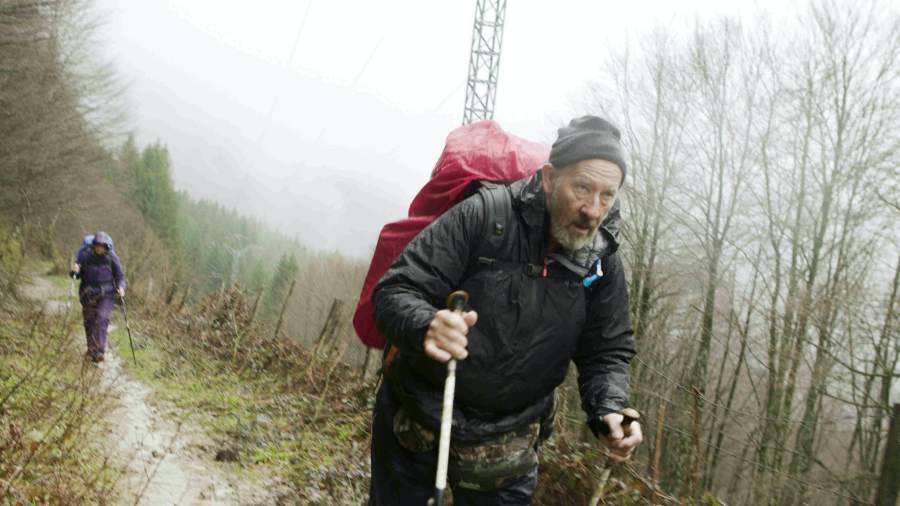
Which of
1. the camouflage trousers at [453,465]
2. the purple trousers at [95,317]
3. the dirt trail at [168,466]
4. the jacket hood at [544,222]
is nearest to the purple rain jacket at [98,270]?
the purple trousers at [95,317]

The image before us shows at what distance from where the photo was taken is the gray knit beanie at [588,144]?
209cm

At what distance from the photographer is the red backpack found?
229cm

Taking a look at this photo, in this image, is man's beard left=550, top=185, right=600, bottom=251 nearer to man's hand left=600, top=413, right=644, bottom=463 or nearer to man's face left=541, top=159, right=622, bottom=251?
man's face left=541, top=159, right=622, bottom=251

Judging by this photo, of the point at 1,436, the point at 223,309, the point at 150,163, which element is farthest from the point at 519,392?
the point at 150,163

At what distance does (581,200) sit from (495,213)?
12.1 inches

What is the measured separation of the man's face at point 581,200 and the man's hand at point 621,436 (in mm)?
612

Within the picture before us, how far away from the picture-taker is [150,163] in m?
47.5

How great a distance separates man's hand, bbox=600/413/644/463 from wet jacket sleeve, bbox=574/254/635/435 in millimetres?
130

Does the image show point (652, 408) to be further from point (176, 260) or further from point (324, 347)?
point (176, 260)

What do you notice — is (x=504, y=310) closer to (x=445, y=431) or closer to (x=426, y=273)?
(x=426, y=273)

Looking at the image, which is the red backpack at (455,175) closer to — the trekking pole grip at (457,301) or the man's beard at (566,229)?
the man's beard at (566,229)

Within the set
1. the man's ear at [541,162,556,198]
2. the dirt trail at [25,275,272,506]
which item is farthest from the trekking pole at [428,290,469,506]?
the dirt trail at [25,275,272,506]

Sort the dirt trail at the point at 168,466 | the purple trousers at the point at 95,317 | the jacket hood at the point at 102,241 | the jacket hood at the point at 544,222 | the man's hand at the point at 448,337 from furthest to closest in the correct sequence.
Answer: the purple trousers at the point at 95,317 → the jacket hood at the point at 102,241 → the dirt trail at the point at 168,466 → the jacket hood at the point at 544,222 → the man's hand at the point at 448,337

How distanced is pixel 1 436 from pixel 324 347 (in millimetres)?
7608
